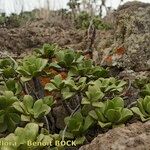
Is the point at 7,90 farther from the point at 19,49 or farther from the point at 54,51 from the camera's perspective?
the point at 19,49

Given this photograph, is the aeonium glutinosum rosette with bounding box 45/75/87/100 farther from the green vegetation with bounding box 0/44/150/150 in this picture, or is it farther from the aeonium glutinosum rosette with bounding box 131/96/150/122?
the aeonium glutinosum rosette with bounding box 131/96/150/122

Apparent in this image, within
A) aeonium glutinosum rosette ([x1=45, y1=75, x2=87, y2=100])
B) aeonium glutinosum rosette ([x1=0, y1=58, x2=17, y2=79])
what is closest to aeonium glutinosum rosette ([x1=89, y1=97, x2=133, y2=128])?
aeonium glutinosum rosette ([x1=45, y1=75, x2=87, y2=100])

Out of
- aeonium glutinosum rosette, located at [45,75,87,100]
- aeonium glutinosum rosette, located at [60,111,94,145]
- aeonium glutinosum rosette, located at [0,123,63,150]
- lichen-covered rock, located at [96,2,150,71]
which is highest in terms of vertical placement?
lichen-covered rock, located at [96,2,150,71]

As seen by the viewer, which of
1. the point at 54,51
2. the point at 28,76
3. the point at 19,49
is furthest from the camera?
the point at 19,49

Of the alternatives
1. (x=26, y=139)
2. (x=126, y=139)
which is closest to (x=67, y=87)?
(x=26, y=139)

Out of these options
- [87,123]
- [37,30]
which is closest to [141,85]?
[87,123]

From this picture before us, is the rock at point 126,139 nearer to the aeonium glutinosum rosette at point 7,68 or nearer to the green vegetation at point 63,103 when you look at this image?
the green vegetation at point 63,103
